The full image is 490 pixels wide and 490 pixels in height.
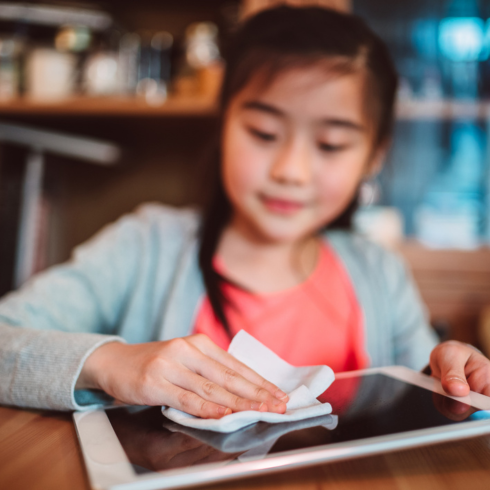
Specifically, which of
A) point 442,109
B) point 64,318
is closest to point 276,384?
point 64,318

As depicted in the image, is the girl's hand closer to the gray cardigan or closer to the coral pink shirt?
the gray cardigan

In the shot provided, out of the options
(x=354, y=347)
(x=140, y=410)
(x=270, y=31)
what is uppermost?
(x=270, y=31)

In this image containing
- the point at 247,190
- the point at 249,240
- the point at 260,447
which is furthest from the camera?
the point at 249,240

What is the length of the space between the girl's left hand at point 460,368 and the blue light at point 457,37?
950mm

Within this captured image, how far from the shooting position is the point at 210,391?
12.8 inches

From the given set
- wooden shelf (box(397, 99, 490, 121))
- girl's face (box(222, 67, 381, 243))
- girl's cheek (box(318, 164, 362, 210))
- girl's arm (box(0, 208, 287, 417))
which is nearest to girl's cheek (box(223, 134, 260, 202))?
girl's face (box(222, 67, 381, 243))

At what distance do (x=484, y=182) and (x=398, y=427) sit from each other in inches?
40.8

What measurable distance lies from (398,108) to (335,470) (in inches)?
38.0

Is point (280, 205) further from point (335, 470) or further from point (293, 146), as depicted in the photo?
point (335, 470)

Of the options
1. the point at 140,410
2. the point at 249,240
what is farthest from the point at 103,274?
the point at 140,410

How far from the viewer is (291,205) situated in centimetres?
70

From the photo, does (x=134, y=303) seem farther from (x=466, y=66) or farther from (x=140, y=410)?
(x=466, y=66)

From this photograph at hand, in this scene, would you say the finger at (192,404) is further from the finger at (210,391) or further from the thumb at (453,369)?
the thumb at (453,369)

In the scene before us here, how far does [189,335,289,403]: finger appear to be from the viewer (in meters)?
0.33
